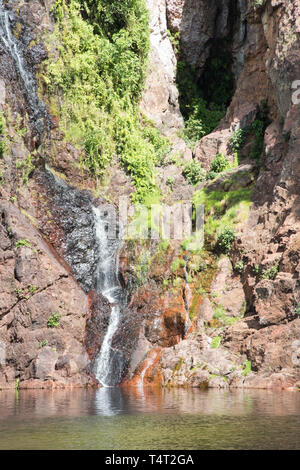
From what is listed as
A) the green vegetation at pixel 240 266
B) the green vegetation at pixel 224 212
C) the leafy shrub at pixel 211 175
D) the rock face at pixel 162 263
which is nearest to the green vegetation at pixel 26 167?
the rock face at pixel 162 263

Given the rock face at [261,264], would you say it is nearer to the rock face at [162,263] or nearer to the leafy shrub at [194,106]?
the rock face at [162,263]

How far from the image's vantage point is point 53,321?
21547 mm

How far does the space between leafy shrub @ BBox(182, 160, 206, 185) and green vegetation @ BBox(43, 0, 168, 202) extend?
5.83ft

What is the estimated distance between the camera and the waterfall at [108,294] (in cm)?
2114

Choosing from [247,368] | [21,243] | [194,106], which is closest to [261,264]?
[247,368]

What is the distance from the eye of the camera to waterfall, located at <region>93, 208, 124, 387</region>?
21.1 meters

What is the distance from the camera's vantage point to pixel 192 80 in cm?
3553

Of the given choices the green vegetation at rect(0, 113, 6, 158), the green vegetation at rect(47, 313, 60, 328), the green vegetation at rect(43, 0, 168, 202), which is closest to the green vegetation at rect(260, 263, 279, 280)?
→ the green vegetation at rect(47, 313, 60, 328)

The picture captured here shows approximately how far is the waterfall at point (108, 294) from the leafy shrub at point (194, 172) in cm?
503

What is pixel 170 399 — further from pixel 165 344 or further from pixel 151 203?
pixel 151 203

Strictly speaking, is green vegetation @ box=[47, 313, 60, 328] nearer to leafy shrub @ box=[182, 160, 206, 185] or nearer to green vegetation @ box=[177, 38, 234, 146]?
leafy shrub @ box=[182, 160, 206, 185]

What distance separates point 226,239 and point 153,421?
13.7 metres

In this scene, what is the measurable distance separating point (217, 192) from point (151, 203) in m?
3.33

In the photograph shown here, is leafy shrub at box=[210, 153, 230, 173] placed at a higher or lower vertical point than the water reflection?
higher
